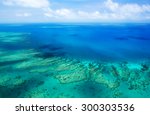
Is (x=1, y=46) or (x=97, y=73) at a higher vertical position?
(x=1, y=46)

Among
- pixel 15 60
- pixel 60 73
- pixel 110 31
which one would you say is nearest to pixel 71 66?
pixel 60 73

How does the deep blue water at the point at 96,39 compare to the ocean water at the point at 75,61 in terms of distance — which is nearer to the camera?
the ocean water at the point at 75,61

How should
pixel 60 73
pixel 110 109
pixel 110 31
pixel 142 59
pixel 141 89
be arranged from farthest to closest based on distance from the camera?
pixel 110 31
pixel 142 59
pixel 60 73
pixel 141 89
pixel 110 109

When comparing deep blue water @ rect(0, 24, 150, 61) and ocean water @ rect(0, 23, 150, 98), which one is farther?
deep blue water @ rect(0, 24, 150, 61)

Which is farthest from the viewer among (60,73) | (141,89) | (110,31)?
(110,31)

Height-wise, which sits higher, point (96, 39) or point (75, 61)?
point (96, 39)

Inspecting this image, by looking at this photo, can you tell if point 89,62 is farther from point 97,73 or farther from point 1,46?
point 1,46

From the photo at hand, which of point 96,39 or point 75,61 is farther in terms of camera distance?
point 96,39

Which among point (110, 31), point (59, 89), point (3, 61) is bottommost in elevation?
point (59, 89)
